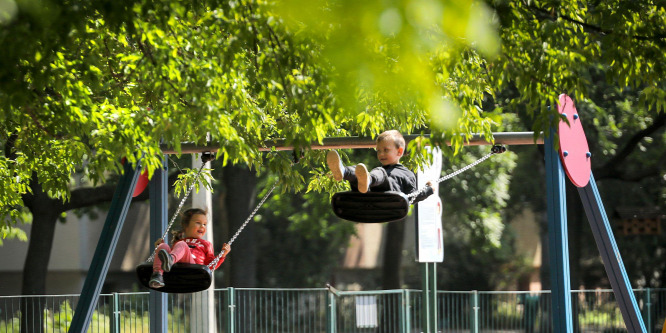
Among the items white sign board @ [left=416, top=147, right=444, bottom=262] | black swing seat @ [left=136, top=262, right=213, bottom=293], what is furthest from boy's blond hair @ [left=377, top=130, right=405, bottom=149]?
black swing seat @ [left=136, top=262, right=213, bottom=293]

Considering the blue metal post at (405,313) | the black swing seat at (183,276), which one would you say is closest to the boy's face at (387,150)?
the black swing seat at (183,276)

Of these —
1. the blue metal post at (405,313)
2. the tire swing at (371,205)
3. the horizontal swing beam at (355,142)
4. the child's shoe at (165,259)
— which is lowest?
the blue metal post at (405,313)

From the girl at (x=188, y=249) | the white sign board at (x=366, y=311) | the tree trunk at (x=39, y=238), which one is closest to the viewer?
the girl at (x=188, y=249)

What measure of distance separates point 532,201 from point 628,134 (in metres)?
4.31

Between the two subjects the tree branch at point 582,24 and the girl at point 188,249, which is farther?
the girl at point 188,249

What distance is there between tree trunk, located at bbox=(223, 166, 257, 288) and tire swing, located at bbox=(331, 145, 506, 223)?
12.0 m

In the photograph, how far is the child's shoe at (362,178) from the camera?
21.4 ft

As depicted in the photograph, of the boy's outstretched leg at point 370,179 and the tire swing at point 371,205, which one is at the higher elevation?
the boy's outstretched leg at point 370,179

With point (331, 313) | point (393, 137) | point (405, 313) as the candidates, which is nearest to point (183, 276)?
point (393, 137)

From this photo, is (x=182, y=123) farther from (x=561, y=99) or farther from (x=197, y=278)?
(x=561, y=99)

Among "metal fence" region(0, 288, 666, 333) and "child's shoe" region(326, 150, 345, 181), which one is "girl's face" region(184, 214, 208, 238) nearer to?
"child's shoe" region(326, 150, 345, 181)

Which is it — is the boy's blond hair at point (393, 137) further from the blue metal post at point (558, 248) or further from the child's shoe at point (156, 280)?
the child's shoe at point (156, 280)

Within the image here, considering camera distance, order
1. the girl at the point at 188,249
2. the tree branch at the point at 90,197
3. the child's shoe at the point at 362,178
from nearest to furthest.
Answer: the child's shoe at the point at 362,178
the girl at the point at 188,249
the tree branch at the point at 90,197

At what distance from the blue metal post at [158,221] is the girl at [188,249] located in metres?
0.37
